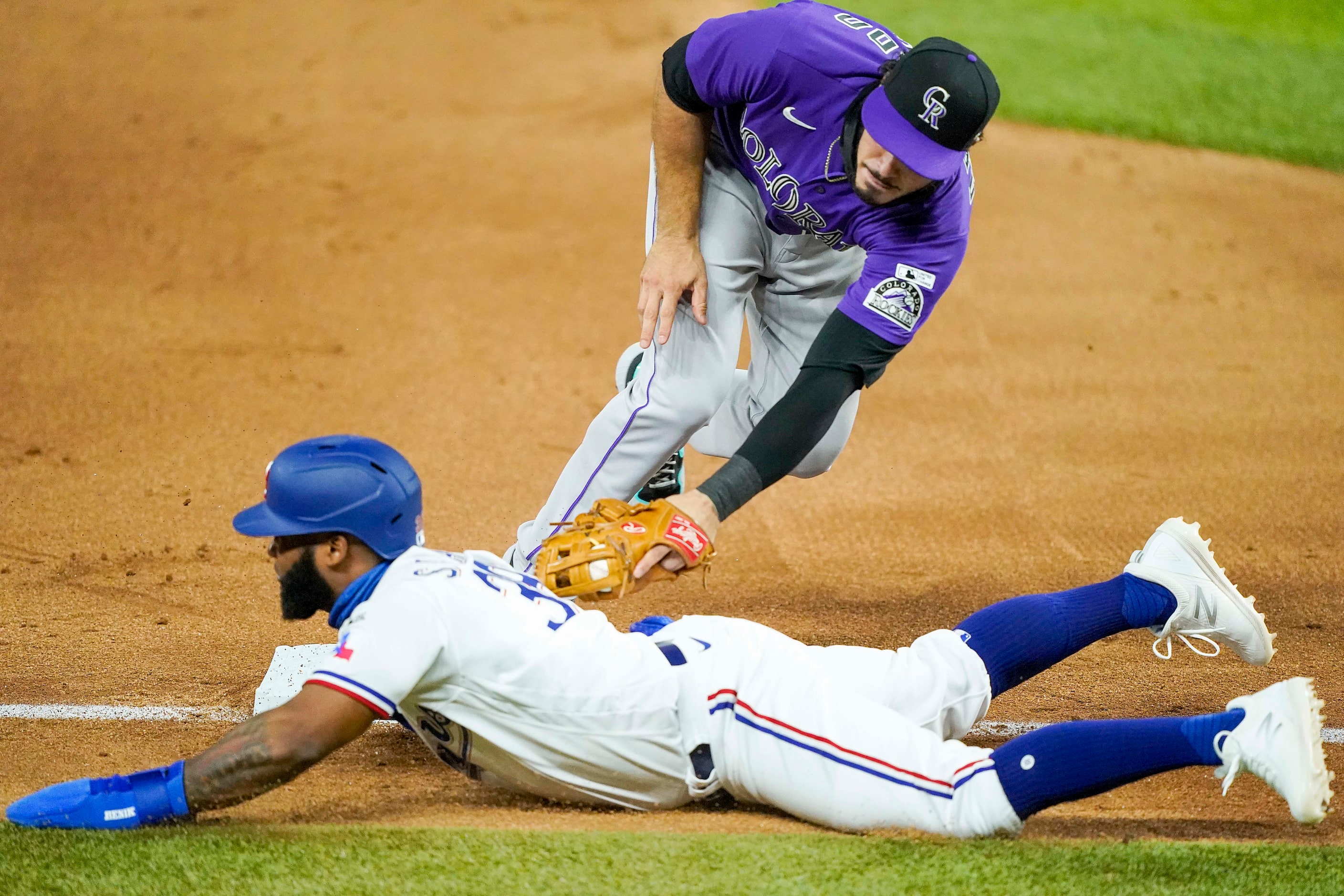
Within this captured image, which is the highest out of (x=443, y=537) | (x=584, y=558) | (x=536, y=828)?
(x=584, y=558)

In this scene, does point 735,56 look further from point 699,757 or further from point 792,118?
point 699,757

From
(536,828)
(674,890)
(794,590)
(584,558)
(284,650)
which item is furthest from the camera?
(794,590)

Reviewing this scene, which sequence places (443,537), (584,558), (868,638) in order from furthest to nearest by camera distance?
(443,537) < (868,638) < (584,558)

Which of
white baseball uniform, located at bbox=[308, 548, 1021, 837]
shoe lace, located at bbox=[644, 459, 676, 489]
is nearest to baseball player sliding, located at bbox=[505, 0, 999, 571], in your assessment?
shoe lace, located at bbox=[644, 459, 676, 489]

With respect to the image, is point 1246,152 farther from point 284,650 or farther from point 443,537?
point 284,650

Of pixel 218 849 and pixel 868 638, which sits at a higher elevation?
pixel 218 849

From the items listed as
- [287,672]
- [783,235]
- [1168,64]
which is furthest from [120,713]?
[1168,64]

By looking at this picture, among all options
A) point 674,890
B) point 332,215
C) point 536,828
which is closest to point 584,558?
point 536,828
